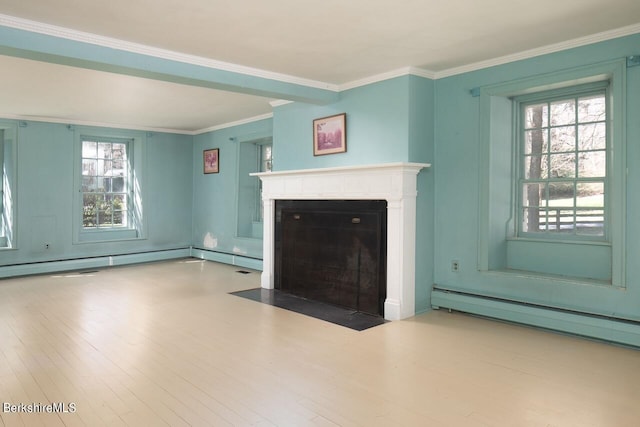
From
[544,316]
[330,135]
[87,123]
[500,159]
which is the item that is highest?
[87,123]

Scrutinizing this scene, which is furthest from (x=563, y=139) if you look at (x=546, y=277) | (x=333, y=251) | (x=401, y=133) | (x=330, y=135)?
(x=333, y=251)

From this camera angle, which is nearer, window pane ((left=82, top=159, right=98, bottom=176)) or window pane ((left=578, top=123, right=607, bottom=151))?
window pane ((left=578, top=123, right=607, bottom=151))

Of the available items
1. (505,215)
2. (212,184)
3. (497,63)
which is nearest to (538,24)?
(497,63)

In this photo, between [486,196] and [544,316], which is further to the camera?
[486,196]

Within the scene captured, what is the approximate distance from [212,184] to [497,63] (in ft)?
18.3

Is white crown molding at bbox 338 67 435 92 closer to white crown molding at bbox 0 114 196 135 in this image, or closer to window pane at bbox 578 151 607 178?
window pane at bbox 578 151 607 178

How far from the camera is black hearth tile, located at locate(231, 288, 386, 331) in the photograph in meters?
4.28

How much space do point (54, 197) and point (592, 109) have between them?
294 inches

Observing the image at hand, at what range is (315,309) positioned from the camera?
15.6ft

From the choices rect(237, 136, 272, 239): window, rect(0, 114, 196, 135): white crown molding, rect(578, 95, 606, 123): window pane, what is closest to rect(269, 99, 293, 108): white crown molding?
rect(237, 136, 272, 239): window

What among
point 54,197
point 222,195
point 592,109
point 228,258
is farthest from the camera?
point 222,195

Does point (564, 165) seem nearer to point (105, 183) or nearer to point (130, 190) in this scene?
point (130, 190)

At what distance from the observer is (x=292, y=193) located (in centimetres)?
546

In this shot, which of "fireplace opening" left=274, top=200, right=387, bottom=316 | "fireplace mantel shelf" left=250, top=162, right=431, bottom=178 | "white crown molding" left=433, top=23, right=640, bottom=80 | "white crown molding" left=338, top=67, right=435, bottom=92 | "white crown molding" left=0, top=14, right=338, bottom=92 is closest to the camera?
"white crown molding" left=0, top=14, right=338, bottom=92
